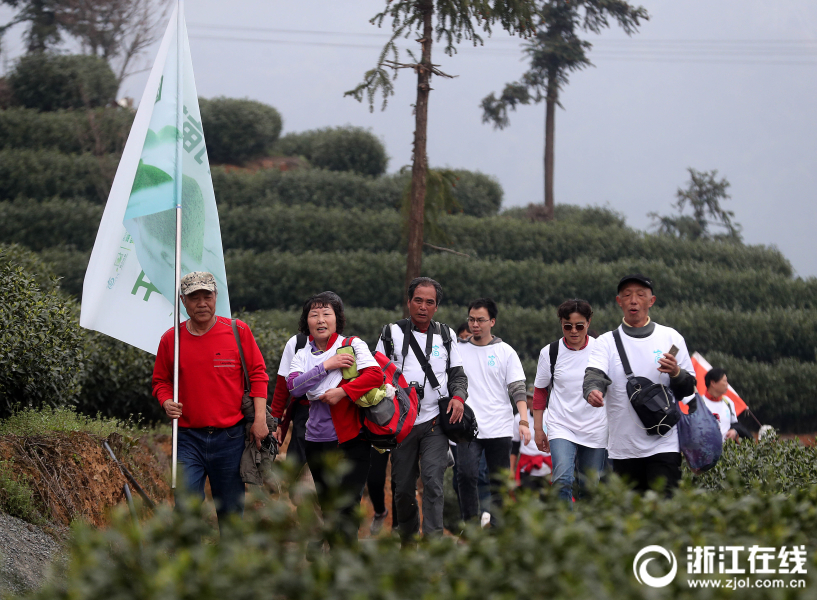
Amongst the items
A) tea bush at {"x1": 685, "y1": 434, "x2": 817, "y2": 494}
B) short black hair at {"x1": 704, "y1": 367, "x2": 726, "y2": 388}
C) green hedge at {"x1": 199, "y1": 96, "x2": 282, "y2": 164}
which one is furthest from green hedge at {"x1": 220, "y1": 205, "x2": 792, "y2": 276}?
tea bush at {"x1": 685, "y1": 434, "x2": 817, "y2": 494}

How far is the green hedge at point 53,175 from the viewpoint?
729 inches

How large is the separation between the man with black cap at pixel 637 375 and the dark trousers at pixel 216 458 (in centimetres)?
225

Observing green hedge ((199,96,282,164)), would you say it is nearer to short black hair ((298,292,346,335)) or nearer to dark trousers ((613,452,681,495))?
short black hair ((298,292,346,335))

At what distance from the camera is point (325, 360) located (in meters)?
5.36

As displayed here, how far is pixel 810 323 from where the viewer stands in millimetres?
16703

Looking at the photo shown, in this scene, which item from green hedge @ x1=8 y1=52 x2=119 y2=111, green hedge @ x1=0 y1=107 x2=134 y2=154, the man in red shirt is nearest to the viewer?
the man in red shirt

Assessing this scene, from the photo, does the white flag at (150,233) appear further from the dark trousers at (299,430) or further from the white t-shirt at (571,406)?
the white t-shirt at (571,406)

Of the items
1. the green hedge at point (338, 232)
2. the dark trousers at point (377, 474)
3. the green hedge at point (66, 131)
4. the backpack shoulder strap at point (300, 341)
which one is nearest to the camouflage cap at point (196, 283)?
the backpack shoulder strap at point (300, 341)

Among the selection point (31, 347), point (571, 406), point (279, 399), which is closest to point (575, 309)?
point (571, 406)

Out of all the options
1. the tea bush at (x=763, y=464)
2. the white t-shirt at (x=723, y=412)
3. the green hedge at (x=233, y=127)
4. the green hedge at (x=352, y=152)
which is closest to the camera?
the tea bush at (x=763, y=464)

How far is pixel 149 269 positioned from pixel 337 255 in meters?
10.8

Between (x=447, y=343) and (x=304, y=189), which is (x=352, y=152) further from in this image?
(x=447, y=343)

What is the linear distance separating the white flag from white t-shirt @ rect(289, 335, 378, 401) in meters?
0.58

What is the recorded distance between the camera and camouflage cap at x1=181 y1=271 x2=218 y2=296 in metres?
4.83
